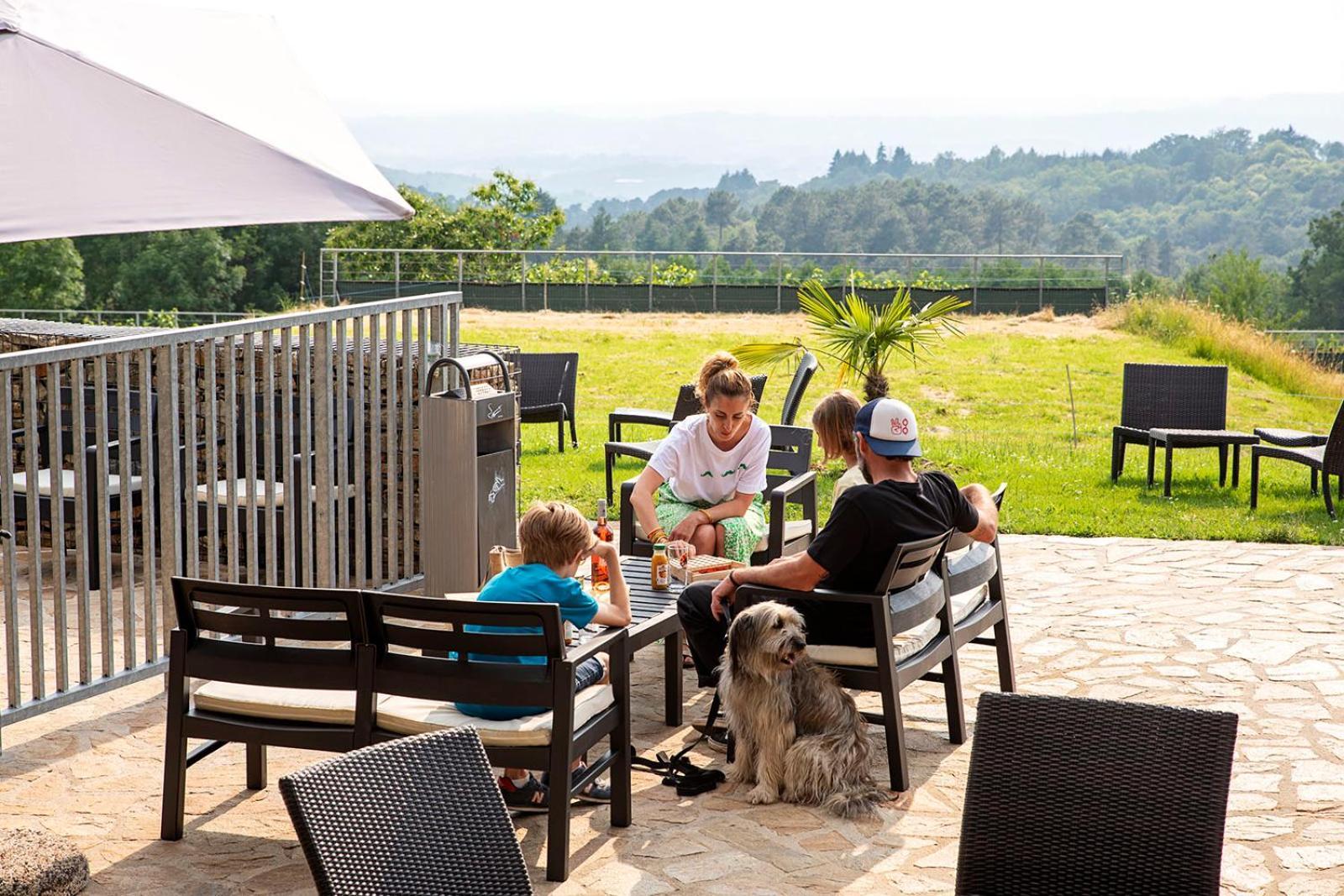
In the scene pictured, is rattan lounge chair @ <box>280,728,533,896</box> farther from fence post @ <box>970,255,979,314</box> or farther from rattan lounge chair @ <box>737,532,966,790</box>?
fence post @ <box>970,255,979,314</box>

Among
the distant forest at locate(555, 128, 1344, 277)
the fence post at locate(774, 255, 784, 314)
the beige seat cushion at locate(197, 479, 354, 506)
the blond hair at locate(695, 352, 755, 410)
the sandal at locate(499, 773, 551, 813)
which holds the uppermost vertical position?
the distant forest at locate(555, 128, 1344, 277)

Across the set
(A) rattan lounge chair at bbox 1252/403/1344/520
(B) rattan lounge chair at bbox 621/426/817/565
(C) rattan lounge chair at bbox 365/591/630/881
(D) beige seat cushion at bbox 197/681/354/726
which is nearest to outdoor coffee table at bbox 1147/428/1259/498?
(A) rattan lounge chair at bbox 1252/403/1344/520

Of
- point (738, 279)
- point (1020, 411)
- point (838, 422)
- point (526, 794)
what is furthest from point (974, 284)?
point (526, 794)

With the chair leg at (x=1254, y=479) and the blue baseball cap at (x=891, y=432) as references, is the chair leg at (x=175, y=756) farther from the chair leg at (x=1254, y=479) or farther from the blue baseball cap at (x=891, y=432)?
the chair leg at (x=1254, y=479)

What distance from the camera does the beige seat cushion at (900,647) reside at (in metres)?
5.12

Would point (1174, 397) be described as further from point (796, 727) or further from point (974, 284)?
point (974, 284)

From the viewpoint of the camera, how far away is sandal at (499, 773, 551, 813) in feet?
15.0

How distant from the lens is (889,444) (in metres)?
5.16

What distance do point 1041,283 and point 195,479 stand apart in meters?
25.6

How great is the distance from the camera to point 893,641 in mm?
5105

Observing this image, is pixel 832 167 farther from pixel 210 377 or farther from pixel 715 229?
pixel 210 377

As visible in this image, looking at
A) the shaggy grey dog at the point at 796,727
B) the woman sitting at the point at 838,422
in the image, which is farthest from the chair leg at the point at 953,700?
the woman sitting at the point at 838,422

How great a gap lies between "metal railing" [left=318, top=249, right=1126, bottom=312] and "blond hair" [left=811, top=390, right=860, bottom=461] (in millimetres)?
22677

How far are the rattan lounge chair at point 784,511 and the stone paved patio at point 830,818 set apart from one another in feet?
2.01
